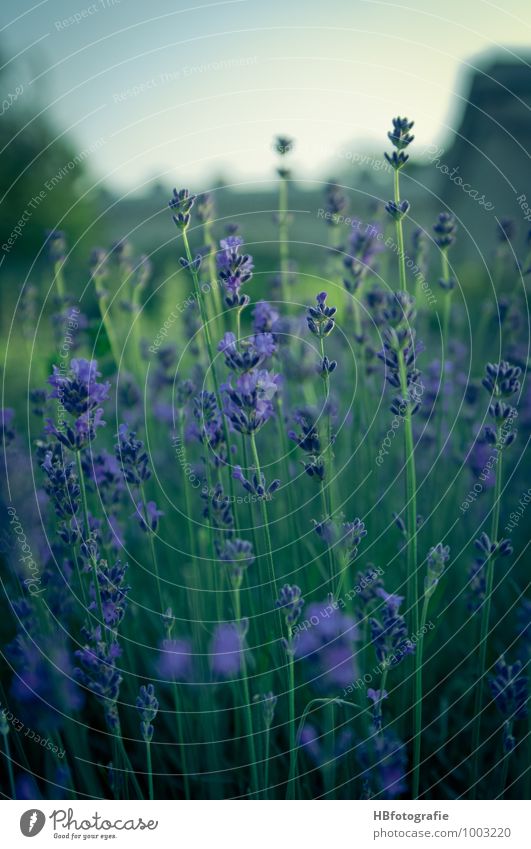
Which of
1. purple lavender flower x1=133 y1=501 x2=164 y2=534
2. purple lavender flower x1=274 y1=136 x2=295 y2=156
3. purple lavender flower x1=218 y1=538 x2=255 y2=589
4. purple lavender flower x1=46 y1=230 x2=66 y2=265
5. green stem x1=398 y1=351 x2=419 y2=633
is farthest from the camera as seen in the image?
purple lavender flower x1=46 y1=230 x2=66 y2=265

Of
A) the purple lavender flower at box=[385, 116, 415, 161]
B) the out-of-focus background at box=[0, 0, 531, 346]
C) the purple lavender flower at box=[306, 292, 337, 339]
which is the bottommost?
the purple lavender flower at box=[306, 292, 337, 339]

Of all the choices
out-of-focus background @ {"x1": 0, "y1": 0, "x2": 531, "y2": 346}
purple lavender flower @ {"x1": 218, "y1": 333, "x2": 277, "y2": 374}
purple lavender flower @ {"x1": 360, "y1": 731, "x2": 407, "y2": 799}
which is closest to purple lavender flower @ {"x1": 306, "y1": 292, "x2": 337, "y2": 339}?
purple lavender flower @ {"x1": 218, "y1": 333, "x2": 277, "y2": 374}

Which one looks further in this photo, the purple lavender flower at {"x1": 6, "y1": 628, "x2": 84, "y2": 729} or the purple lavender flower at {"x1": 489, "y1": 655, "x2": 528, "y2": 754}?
the purple lavender flower at {"x1": 6, "y1": 628, "x2": 84, "y2": 729}

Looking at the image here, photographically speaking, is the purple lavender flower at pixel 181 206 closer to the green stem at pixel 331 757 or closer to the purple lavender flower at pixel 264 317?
the purple lavender flower at pixel 264 317

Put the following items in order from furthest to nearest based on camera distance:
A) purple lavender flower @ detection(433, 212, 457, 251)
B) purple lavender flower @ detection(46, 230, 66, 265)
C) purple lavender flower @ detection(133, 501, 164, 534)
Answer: purple lavender flower @ detection(46, 230, 66, 265) < purple lavender flower @ detection(433, 212, 457, 251) < purple lavender flower @ detection(133, 501, 164, 534)

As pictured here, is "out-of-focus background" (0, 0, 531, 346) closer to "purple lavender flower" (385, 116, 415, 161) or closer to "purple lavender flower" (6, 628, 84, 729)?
"purple lavender flower" (385, 116, 415, 161)
